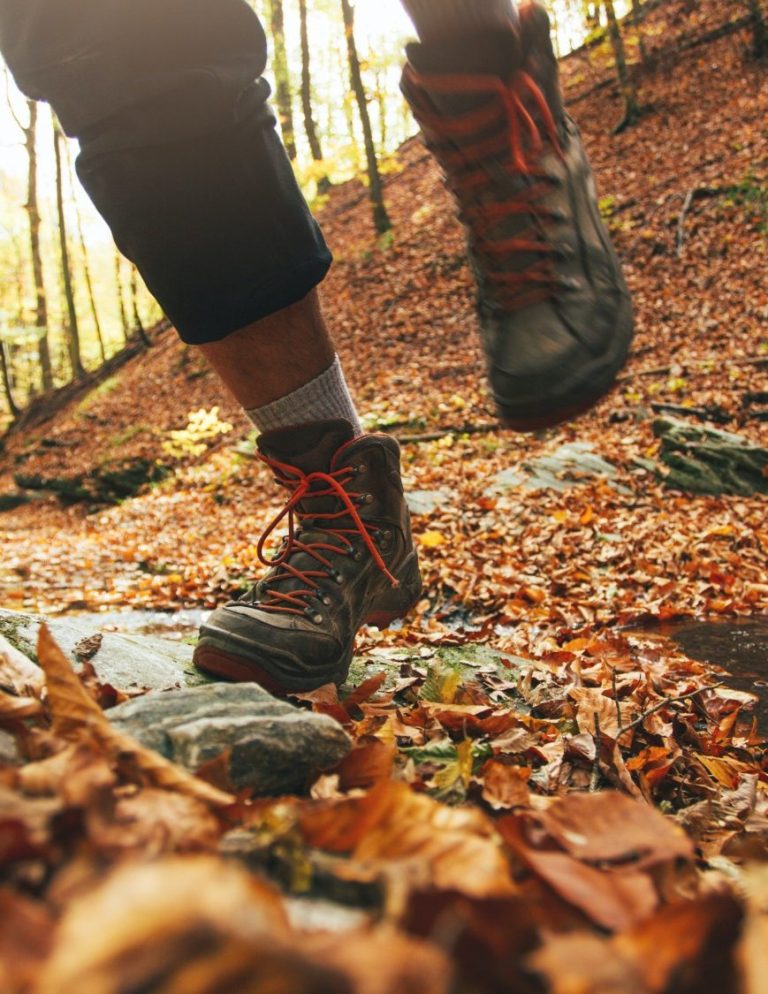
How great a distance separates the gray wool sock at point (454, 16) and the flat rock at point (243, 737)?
1347 millimetres

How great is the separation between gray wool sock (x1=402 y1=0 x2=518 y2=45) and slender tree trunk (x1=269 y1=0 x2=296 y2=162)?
57.0 ft

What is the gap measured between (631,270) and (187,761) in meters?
11.7

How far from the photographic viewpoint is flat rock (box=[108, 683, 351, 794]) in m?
1.01

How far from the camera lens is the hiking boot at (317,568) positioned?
179 cm

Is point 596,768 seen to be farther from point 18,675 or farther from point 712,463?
point 712,463

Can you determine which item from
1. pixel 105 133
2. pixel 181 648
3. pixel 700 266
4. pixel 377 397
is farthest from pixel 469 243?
pixel 700 266

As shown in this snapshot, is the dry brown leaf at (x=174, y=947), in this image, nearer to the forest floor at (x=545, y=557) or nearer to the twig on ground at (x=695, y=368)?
the forest floor at (x=545, y=557)

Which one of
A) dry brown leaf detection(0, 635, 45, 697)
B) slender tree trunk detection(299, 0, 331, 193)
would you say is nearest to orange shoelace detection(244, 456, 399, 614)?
dry brown leaf detection(0, 635, 45, 697)

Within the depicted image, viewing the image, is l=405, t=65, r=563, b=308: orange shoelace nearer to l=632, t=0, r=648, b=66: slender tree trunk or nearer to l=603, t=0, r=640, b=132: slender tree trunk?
l=603, t=0, r=640, b=132: slender tree trunk

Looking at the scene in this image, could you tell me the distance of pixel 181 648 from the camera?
2461 mm

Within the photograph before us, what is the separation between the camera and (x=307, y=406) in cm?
189

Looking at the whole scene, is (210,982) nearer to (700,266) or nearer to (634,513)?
(634,513)

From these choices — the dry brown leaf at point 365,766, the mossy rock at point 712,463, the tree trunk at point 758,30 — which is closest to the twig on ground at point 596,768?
the dry brown leaf at point 365,766

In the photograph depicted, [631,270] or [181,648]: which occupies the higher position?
[181,648]
